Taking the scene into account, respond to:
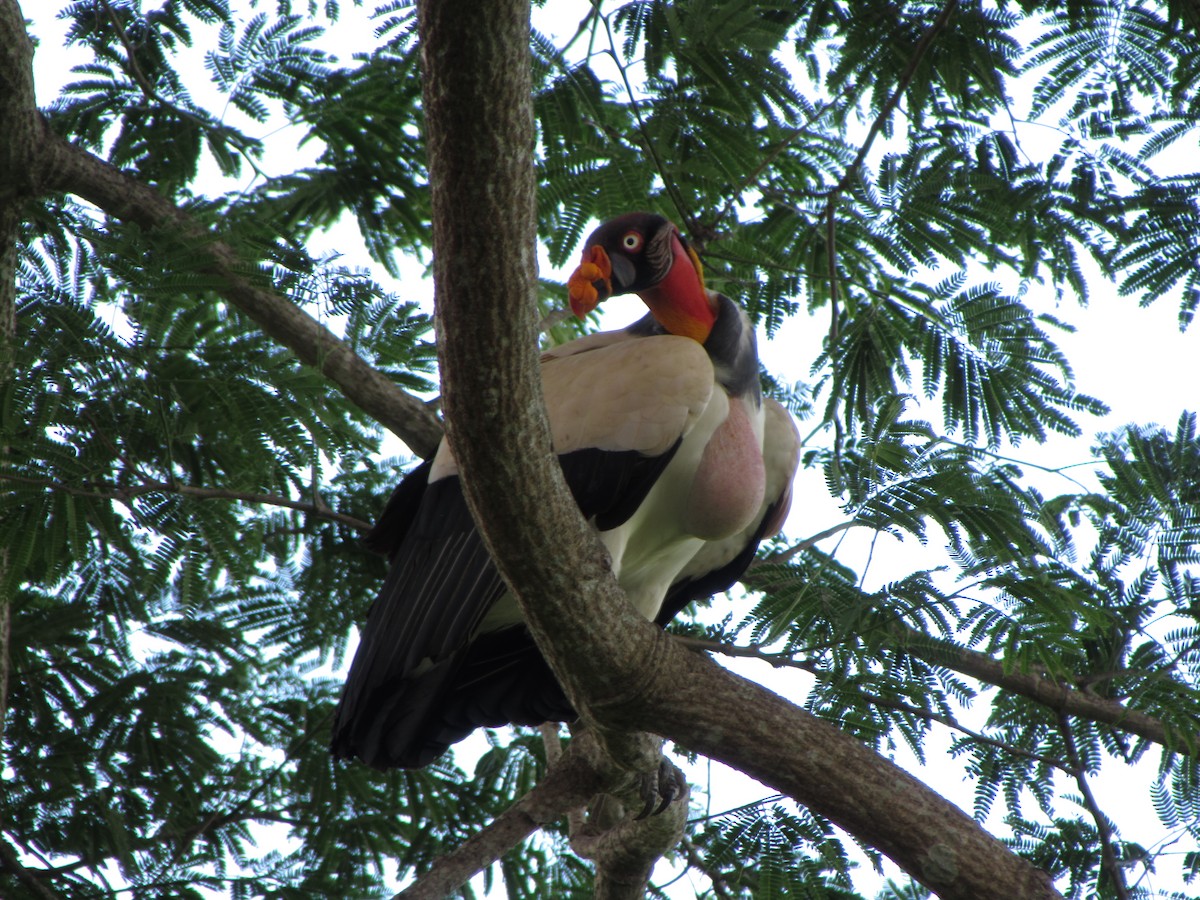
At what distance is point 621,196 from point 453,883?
259 cm

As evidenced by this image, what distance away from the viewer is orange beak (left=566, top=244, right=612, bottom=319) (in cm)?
363

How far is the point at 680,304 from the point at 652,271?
16cm

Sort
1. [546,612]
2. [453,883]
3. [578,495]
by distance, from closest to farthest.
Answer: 1. [546,612]
2. [578,495]
3. [453,883]

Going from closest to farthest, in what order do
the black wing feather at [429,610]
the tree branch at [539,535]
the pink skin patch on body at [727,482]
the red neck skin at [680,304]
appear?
the tree branch at [539,535] → the black wing feather at [429,610] → the pink skin patch on body at [727,482] → the red neck skin at [680,304]

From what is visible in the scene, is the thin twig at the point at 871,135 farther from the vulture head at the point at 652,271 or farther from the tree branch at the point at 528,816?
the tree branch at the point at 528,816

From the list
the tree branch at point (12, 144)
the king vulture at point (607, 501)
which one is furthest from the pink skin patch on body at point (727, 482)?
the tree branch at point (12, 144)

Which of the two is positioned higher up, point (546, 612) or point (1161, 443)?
point (1161, 443)

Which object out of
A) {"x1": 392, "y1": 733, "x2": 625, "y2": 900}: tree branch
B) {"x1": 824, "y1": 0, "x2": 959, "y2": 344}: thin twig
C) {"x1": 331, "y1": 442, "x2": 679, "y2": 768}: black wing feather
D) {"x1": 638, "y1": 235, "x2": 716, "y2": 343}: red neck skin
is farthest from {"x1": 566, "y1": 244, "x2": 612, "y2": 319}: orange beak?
{"x1": 392, "y1": 733, "x2": 625, "y2": 900}: tree branch

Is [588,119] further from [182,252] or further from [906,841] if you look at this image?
[906,841]

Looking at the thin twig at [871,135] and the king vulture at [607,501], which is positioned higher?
the thin twig at [871,135]

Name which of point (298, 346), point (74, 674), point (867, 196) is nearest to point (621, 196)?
point (867, 196)

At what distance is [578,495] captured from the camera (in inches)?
132

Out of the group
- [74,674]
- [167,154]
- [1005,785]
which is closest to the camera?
[1005,785]

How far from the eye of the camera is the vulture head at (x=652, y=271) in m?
3.82
